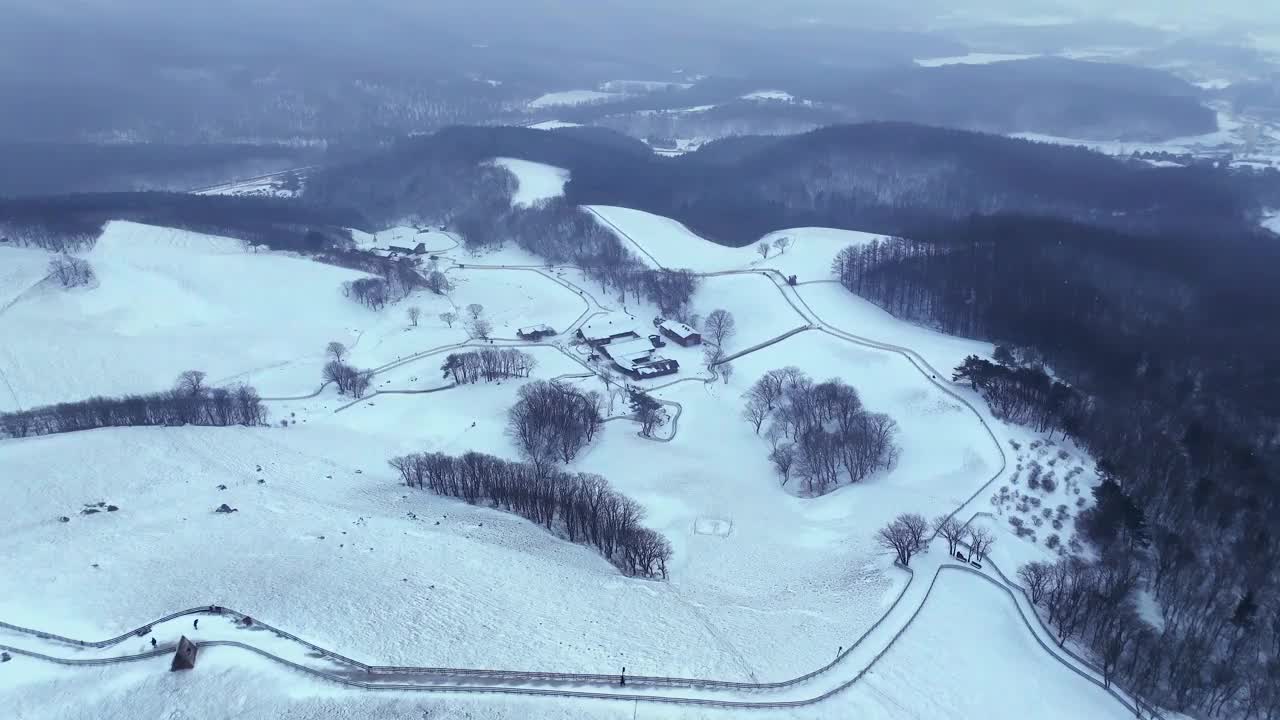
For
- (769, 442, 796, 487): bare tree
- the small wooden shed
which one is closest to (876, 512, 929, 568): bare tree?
(769, 442, 796, 487): bare tree

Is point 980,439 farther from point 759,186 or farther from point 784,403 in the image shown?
point 759,186

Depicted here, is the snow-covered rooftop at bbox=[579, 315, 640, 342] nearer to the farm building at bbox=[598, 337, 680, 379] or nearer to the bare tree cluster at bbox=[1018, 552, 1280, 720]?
the farm building at bbox=[598, 337, 680, 379]

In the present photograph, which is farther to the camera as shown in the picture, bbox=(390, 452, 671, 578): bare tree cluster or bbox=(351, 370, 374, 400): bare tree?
bbox=(351, 370, 374, 400): bare tree

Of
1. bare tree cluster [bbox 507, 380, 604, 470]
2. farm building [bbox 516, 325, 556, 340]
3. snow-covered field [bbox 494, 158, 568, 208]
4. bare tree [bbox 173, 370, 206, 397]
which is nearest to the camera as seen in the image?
bare tree cluster [bbox 507, 380, 604, 470]

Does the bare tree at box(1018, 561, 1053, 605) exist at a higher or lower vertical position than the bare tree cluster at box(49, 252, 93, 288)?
lower

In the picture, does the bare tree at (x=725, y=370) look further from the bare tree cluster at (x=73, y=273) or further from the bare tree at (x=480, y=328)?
the bare tree cluster at (x=73, y=273)

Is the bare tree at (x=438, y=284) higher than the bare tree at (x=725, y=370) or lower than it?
higher

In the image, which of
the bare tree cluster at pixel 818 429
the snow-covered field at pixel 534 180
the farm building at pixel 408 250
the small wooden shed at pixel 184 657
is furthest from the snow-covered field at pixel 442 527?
the snow-covered field at pixel 534 180
